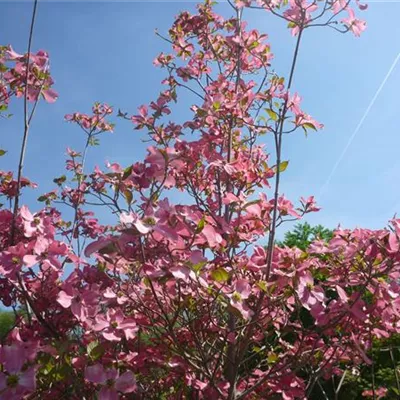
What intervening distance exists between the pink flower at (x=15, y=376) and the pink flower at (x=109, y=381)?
17cm

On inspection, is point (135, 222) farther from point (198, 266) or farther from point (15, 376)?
point (15, 376)

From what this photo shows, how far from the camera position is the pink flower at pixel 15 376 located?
1322mm

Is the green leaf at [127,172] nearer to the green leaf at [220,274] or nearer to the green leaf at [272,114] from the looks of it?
the green leaf at [220,274]

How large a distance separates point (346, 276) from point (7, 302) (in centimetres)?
138

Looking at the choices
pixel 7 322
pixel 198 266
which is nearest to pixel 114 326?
pixel 198 266

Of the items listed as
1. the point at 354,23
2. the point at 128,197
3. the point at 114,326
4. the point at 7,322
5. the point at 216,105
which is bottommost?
the point at 114,326

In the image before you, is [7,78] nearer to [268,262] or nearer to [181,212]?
[181,212]

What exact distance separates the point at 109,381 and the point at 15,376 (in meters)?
0.27

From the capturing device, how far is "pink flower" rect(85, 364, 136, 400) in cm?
142

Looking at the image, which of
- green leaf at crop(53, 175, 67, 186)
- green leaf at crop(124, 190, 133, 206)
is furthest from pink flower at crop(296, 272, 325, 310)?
green leaf at crop(53, 175, 67, 186)

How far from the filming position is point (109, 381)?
1444mm

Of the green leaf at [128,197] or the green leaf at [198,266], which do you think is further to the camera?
the green leaf at [128,197]

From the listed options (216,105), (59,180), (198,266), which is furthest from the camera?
(59,180)

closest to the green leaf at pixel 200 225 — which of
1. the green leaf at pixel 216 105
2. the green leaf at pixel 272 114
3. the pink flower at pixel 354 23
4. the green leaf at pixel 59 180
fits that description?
the green leaf at pixel 272 114
